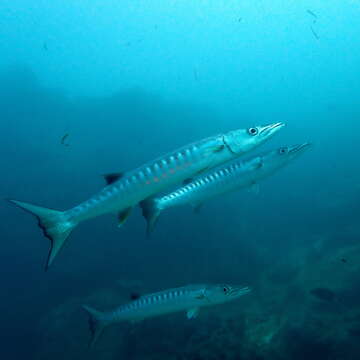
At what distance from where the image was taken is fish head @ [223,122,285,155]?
15.6 feet

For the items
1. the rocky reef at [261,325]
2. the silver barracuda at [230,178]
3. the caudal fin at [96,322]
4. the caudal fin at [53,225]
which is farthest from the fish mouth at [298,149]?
the caudal fin at [96,322]

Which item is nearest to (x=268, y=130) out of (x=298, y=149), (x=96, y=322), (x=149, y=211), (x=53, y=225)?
(x=149, y=211)

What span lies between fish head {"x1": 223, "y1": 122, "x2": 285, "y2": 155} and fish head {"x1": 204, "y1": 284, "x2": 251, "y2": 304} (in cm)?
327

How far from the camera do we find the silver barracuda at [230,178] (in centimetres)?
698

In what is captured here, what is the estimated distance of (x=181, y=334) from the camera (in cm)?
1043

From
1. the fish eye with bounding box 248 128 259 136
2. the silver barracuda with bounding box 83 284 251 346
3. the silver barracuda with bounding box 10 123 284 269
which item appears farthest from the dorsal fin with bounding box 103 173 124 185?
the silver barracuda with bounding box 83 284 251 346

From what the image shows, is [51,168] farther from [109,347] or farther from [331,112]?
[331,112]

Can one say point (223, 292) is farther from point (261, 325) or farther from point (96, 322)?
point (261, 325)

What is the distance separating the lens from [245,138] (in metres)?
4.81

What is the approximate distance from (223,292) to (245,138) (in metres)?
3.52

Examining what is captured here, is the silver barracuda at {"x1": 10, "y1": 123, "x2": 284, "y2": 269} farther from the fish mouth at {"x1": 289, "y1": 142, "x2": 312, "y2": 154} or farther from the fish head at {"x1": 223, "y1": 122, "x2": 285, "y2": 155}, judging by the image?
the fish mouth at {"x1": 289, "y1": 142, "x2": 312, "y2": 154}

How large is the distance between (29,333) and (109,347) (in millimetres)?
4006

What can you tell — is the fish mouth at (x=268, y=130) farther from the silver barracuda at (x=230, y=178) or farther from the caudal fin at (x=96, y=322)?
the caudal fin at (x=96, y=322)

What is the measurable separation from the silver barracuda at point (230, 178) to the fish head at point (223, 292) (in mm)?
1737
